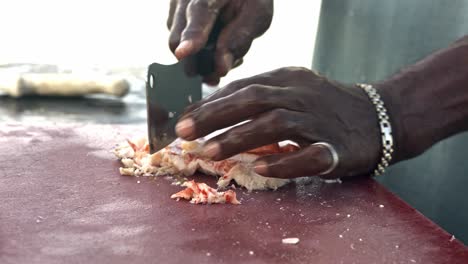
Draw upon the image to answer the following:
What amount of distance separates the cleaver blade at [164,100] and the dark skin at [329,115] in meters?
0.08

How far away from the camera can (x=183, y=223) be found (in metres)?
0.77

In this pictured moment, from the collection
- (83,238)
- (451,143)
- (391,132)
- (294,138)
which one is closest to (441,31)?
(451,143)

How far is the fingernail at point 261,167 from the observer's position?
A: 84 centimetres

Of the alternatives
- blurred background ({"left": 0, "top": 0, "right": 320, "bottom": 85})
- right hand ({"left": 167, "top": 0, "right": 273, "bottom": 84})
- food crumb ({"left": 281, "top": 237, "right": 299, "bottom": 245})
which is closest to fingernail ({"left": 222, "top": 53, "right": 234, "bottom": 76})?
right hand ({"left": 167, "top": 0, "right": 273, "bottom": 84})

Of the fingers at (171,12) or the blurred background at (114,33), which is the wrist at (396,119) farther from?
the blurred background at (114,33)

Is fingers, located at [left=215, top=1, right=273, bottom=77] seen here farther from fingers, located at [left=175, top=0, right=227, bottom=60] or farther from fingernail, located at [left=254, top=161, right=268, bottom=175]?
fingernail, located at [left=254, top=161, right=268, bottom=175]

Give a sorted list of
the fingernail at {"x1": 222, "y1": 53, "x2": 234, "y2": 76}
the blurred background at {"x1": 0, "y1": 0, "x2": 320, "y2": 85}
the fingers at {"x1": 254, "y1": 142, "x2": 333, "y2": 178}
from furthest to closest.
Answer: the blurred background at {"x1": 0, "y1": 0, "x2": 320, "y2": 85}, the fingernail at {"x1": 222, "y1": 53, "x2": 234, "y2": 76}, the fingers at {"x1": 254, "y1": 142, "x2": 333, "y2": 178}

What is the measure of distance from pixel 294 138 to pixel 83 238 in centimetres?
32

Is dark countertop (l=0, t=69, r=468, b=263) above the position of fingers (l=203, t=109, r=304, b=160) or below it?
below

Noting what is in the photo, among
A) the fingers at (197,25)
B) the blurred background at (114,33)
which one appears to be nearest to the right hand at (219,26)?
the fingers at (197,25)

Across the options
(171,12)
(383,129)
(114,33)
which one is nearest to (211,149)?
(383,129)

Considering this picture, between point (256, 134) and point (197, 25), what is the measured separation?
1.24ft

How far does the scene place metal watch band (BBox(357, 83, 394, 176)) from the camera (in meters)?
0.89

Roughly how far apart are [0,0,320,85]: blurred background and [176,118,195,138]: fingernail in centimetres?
223
